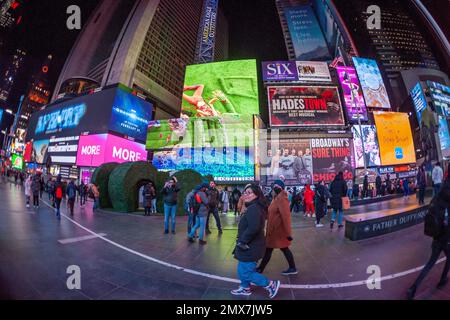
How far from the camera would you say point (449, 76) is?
5402 mm

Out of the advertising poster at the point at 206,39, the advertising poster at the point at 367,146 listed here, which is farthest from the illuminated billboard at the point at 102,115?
the advertising poster at the point at 367,146

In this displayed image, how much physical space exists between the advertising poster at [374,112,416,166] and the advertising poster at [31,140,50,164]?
185 ft

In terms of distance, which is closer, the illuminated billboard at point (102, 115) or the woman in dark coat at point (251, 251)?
the woman in dark coat at point (251, 251)

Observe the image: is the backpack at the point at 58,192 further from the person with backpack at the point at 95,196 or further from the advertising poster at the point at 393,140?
the advertising poster at the point at 393,140

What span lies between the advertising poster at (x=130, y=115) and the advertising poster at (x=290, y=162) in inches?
908

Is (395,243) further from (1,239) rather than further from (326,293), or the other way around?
(1,239)

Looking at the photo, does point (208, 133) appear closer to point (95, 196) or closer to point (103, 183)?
point (103, 183)

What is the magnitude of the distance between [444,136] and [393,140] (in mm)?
22922

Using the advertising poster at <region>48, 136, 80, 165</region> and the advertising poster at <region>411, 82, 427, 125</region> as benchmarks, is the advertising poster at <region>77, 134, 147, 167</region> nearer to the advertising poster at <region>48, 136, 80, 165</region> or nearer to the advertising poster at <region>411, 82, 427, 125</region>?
the advertising poster at <region>48, 136, 80, 165</region>

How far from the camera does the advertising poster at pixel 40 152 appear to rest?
3884cm

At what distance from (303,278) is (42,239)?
639cm

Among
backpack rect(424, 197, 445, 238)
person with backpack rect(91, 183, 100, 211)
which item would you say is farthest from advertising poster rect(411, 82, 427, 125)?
person with backpack rect(91, 183, 100, 211)

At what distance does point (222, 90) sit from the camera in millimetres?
28109

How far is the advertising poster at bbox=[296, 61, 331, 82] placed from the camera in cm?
2830
